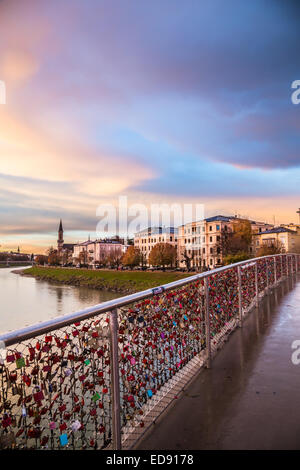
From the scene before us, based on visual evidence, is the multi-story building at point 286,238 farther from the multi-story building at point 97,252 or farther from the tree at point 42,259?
the tree at point 42,259

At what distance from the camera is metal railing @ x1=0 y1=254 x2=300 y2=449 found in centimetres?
183

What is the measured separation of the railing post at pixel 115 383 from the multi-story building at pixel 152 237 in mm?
75590

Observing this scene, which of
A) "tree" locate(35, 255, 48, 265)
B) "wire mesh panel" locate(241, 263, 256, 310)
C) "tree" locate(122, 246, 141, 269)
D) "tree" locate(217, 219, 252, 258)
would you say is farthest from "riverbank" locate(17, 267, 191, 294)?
"tree" locate(35, 255, 48, 265)

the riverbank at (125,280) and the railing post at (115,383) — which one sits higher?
the railing post at (115,383)

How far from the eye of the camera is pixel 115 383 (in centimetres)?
208

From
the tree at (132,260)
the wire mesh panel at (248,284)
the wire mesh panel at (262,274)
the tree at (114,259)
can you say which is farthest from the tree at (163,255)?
the wire mesh panel at (248,284)

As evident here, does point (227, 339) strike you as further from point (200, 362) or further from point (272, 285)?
point (272, 285)

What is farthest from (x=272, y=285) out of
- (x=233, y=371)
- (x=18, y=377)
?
(x=18, y=377)

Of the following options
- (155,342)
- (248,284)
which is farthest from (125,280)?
(155,342)

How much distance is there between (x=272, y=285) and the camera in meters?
9.58

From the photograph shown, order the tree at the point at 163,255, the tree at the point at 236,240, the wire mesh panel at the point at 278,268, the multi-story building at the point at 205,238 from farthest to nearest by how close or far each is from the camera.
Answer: the tree at the point at 163,255
the multi-story building at the point at 205,238
the tree at the point at 236,240
the wire mesh panel at the point at 278,268

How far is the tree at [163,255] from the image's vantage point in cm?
6322
